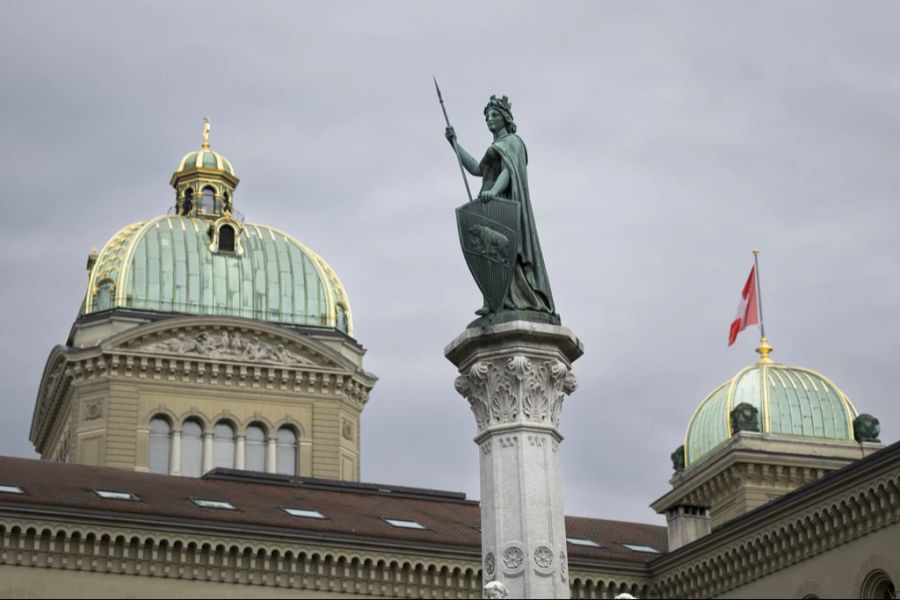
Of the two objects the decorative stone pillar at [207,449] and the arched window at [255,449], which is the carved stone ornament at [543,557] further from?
the arched window at [255,449]

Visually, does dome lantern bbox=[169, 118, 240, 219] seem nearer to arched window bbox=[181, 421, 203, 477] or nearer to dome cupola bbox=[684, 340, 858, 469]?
arched window bbox=[181, 421, 203, 477]

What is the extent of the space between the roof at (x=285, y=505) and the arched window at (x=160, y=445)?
23.5 ft

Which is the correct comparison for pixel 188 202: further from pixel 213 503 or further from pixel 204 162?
pixel 213 503

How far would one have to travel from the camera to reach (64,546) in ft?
176

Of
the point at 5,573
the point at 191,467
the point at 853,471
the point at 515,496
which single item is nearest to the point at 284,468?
the point at 191,467

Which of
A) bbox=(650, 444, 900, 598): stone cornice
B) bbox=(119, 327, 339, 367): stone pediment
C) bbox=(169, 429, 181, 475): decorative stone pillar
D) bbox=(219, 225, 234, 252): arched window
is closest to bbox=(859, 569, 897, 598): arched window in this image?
bbox=(650, 444, 900, 598): stone cornice

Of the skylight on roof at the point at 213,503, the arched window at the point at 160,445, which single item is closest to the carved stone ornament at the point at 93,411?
the arched window at the point at 160,445

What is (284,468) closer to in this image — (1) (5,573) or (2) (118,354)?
(2) (118,354)

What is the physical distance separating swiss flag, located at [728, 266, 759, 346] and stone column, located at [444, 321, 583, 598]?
42.6 m

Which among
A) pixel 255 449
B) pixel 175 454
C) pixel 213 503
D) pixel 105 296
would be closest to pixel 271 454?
pixel 255 449

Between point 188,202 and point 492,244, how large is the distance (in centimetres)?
5803

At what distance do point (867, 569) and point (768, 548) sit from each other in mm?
4879

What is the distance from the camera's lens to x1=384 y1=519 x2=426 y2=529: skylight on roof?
6141 centimetres

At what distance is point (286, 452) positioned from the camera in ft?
248
